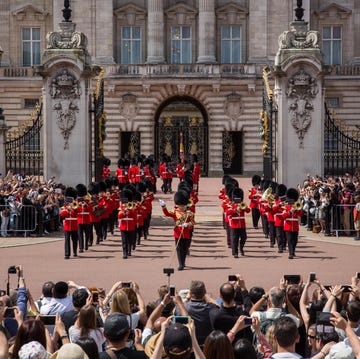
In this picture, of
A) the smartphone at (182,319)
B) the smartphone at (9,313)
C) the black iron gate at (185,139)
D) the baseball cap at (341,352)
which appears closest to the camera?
the baseball cap at (341,352)

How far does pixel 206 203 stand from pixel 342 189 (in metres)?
7.90

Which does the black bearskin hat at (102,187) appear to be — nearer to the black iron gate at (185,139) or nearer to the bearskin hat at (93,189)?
the bearskin hat at (93,189)

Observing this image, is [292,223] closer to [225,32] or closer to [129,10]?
[225,32]

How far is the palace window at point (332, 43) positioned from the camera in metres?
43.6

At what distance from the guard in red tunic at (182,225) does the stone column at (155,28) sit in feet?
84.8

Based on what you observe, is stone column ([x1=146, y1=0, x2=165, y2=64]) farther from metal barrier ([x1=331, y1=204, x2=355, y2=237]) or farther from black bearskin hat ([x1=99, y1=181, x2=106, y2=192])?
metal barrier ([x1=331, y1=204, x2=355, y2=237])

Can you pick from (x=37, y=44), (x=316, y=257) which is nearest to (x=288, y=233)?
(x=316, y=257)

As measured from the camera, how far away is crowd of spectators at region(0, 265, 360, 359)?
6.28m

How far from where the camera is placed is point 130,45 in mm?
42719

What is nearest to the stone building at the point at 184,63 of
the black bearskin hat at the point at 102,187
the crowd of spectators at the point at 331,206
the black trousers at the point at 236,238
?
A: the crowd of spectators at the point at 331,206

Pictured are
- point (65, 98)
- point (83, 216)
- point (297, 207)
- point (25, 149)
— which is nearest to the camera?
point (297, 207)

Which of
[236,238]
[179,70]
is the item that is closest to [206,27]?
[179,70]

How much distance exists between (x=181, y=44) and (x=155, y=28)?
1.49m

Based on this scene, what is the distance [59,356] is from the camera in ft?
18.6
